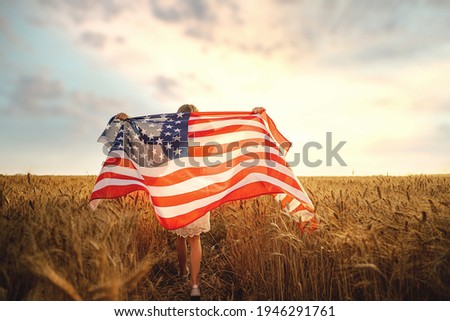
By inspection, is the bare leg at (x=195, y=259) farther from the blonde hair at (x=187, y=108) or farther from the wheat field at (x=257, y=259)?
the blonde hair at (x=187, y=108)

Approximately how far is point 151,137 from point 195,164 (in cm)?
98

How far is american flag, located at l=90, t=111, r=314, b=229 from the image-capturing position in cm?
459

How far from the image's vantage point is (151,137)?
534 cm

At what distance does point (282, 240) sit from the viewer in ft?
14.3

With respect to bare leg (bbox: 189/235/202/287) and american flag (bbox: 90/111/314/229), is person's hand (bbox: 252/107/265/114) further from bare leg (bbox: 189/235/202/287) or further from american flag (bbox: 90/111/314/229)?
bare leg (bbox: 189/235/202/287)

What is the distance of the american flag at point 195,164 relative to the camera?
4594 mm

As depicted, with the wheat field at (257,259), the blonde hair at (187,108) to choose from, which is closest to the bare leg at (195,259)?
the wheat field at (257,259)

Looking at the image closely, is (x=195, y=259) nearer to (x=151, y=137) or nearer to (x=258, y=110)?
(x=151, y=137)

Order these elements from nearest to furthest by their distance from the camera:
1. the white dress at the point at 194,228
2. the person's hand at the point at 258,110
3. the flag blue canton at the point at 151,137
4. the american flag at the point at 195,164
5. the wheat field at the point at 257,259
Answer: the wheat field at the point at 257,259, the white dress at the point at 194,228, the american flag at the point at 195,164, the flag blue canton at the point at 151,137, the person's hand at the point at 258,110

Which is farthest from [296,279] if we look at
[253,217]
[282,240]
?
[253,217]

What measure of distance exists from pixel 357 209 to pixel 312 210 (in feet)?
2.41

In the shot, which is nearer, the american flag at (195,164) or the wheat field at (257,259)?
the wheat field at (257,259)
